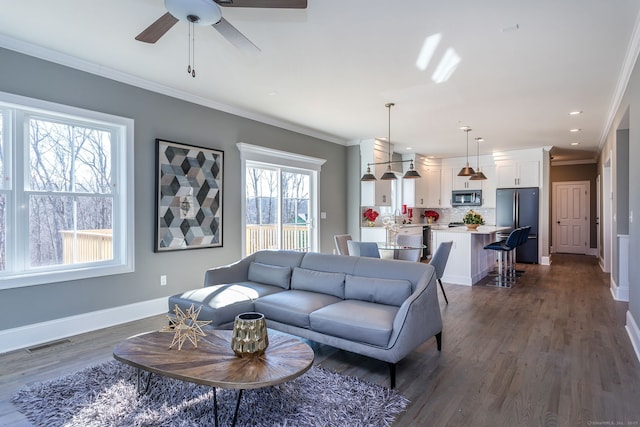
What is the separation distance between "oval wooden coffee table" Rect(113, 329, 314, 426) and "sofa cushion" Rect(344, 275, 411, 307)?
3.45 ft

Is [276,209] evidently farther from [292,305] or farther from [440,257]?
[292,305]

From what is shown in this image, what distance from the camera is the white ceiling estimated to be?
263 centimetres

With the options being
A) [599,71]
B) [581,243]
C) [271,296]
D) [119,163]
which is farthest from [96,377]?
[581,243]

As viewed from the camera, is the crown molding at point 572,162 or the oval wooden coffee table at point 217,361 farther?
the crown molding at point 572,162

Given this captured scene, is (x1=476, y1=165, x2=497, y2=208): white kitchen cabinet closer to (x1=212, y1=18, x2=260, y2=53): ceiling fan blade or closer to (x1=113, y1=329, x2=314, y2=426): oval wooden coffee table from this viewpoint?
(x1=212, y1=18, x2=260, y2=53): ceiling fan blade

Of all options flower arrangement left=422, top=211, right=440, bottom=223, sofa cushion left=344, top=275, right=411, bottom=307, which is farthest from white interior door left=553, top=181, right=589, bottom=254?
sofa cushion left=344, top=275, right=411, bottom=307

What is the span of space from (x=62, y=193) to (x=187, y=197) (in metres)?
1.27

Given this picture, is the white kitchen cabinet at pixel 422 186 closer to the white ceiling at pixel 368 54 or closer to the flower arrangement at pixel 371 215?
the flower arrangement at pixel 371 215

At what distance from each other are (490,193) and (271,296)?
7.25 metres

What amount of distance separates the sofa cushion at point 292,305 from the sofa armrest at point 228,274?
70 cm

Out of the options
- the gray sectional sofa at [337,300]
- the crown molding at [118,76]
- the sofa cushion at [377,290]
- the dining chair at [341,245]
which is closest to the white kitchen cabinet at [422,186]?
the dining chair at [341,245]

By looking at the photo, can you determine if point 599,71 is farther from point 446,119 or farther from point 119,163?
point 119,163

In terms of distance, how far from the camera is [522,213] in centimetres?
809

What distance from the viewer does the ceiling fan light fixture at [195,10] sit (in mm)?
1928
